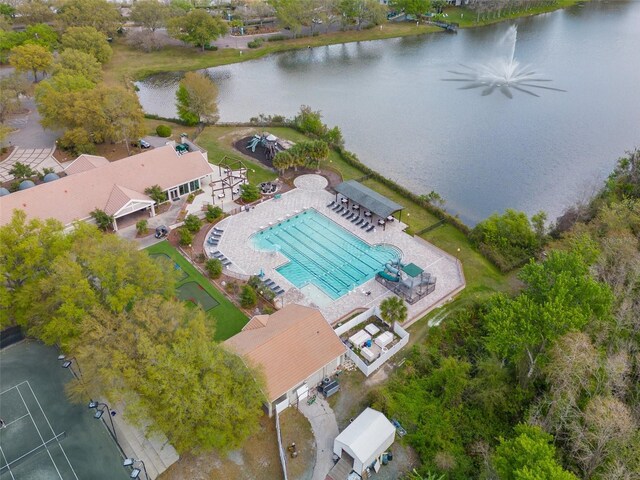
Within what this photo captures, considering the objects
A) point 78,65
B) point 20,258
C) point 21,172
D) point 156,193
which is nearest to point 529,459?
point 20,258

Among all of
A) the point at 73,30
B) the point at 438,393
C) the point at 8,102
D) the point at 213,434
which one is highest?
the point at 73,30

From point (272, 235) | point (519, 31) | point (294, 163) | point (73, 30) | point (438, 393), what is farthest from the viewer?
point (519, 31)

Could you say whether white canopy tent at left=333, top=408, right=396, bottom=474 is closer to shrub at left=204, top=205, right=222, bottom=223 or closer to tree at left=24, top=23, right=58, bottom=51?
shrub at left=204, top=205, right=222, bottom=223

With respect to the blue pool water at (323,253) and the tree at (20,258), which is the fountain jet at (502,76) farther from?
the tree at (20,258)

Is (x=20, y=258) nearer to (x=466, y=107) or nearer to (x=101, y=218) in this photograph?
(x=101, y=218)

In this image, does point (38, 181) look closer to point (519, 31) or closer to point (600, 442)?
point (600, 442)

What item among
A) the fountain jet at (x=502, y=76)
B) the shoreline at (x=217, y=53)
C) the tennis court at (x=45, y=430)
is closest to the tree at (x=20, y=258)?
the tennis court at (x=45, y=430)

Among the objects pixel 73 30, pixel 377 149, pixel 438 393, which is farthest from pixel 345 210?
pixel 73 30
